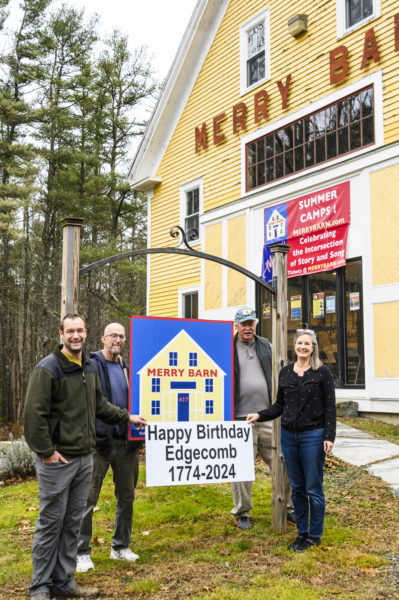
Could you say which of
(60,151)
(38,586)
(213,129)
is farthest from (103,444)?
(60,151)

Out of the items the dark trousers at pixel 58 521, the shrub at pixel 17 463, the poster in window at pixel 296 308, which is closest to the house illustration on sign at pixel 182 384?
the dark trousers at pixel 58 521

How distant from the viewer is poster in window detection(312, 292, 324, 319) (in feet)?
41.8

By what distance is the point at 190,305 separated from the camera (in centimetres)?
1705

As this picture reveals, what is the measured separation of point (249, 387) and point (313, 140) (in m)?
8.90

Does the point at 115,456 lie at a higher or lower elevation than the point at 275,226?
lower

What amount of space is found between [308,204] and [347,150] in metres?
1.43

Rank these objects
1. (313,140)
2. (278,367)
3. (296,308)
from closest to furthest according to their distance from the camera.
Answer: (278,367)
(313,140)
(296,308)

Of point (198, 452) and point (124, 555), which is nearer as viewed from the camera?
point (124, 555)

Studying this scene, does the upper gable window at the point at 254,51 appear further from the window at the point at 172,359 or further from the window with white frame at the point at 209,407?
the window with white frame at the point at 209,407

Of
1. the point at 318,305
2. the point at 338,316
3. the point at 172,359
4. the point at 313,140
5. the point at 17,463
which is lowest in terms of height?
the point at 17,463

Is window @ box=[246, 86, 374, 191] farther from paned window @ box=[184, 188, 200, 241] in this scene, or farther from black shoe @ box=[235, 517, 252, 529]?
black shoe @ box=[235, 517, 252, 529]

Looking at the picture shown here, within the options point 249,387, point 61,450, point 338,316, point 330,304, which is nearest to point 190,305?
point 330,304

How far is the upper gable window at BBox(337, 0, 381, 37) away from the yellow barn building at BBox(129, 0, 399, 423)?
1.2 inches

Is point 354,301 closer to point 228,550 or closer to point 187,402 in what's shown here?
point 187,402
